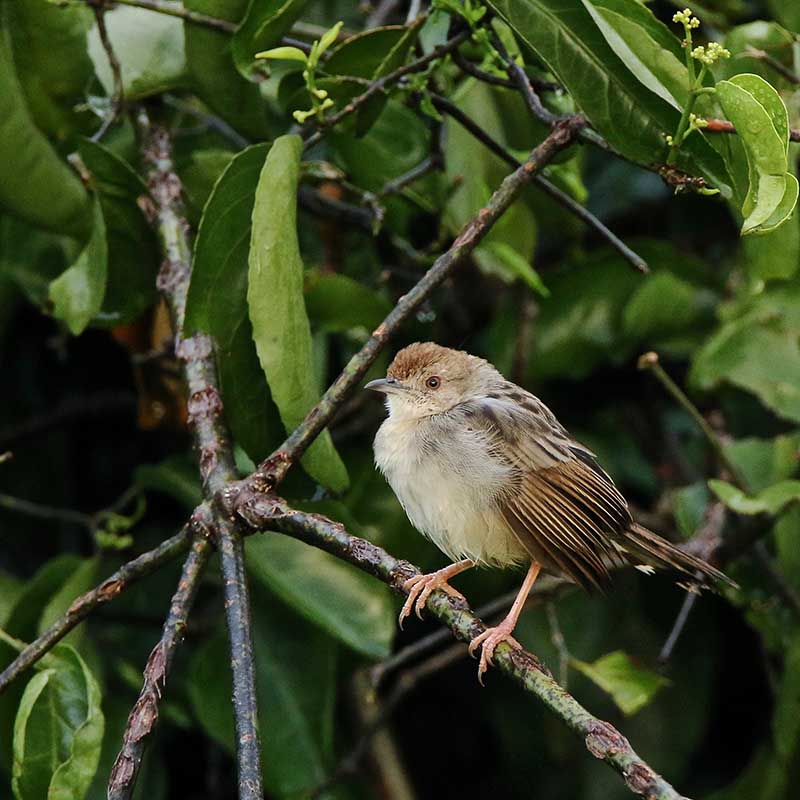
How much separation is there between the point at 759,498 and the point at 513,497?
0.71m

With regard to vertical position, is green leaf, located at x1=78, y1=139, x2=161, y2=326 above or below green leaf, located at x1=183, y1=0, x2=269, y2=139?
below

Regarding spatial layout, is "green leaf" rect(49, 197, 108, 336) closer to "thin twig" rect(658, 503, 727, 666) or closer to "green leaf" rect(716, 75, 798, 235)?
"green leaf" rect(716, 75, 798, 235)

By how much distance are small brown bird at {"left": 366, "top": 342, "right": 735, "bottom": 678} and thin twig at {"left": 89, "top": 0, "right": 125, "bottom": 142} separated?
1029 mm

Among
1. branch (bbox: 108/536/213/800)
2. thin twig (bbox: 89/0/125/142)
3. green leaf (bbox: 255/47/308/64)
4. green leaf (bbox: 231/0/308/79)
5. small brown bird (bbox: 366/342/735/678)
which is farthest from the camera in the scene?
thin twig (bbox: 89/0/125/142)

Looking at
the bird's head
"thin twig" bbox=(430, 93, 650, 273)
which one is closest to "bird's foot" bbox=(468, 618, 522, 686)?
"thin twig" bbox=(430, 93, 650, 273)

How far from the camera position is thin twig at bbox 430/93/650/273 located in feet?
8.18

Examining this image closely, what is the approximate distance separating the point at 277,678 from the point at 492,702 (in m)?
1.06

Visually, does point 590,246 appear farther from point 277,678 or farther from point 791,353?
point 277,678

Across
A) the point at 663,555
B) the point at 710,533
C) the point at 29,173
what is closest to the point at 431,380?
the point at 663,555

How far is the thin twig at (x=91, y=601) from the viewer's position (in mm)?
2145

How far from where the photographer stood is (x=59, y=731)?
227 centimetres

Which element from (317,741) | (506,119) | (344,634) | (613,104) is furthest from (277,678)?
(613,104)

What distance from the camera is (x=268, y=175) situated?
2334mm

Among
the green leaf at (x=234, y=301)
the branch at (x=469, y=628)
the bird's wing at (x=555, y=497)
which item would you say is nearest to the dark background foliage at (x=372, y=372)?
the green leaf at (x=234, y=301)
